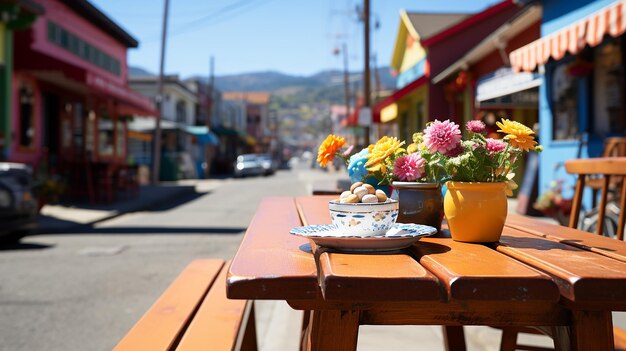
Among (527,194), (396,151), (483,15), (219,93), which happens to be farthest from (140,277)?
(219,93)

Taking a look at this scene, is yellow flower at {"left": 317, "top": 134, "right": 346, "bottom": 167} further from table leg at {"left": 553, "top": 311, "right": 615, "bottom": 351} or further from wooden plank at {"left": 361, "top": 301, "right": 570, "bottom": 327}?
table leg at {"left": 553, "top": 311, "right": 615, "bottom": 351}

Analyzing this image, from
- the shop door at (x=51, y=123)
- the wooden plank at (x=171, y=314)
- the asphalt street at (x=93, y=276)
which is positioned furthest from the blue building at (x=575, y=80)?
the shop door at (x=51, y=123)

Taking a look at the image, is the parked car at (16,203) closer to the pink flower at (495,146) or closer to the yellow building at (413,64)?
the pink flower at (495,146)

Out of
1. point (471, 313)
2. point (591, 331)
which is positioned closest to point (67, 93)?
point (471, 313)

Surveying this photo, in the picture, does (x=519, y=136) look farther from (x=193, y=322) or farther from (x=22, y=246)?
(x=22, y=246)

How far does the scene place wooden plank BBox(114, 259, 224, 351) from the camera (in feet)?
6.93

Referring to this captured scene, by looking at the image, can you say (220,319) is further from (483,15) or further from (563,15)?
(483,15)

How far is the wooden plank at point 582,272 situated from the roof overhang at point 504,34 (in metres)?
9.98

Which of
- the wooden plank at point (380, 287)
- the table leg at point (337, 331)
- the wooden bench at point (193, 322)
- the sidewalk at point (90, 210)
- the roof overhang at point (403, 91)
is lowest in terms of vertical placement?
the sidewalk at point (90, 210)

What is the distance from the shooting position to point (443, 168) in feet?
6.33

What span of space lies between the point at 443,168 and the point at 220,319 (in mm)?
1111

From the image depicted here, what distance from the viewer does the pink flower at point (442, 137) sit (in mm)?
1844

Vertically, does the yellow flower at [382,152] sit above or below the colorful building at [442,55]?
below

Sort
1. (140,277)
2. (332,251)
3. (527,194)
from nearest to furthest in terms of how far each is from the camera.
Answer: (332,251) < (140,277) < (527,194)
